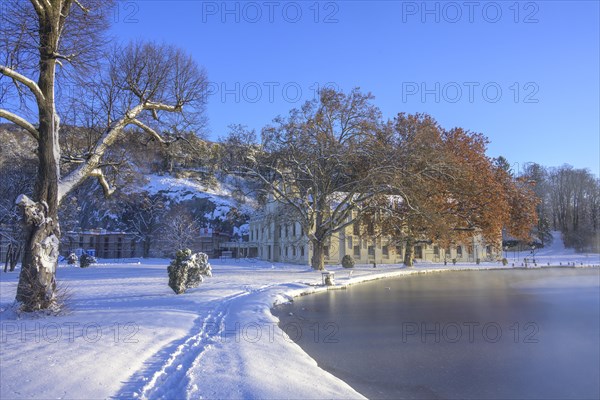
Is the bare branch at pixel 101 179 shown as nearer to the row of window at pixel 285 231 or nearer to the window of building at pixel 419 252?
the row of window at pixel 285 231

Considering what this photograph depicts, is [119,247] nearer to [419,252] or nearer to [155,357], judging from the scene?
[419,252]

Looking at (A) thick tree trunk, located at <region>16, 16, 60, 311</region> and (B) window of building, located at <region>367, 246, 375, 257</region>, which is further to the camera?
(B) window of building, located at <region>367, 246, 375, 257</region>

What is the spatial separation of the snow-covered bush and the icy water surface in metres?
4.54

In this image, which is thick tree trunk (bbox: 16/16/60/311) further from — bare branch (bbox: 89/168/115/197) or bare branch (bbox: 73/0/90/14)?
bare branch (bbox: 89/168/115/197)

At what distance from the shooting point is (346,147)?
3206 centimetres

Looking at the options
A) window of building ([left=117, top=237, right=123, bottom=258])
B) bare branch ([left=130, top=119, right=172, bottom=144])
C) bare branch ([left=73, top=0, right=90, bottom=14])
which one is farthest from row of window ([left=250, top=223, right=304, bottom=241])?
bare branch ([left=73, top=0, right=90, bottom=14])

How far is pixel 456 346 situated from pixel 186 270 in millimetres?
11490

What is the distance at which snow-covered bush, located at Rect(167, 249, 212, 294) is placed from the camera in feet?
55.7

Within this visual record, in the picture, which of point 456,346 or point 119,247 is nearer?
point 456,346

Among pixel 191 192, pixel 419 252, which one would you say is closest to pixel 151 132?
pixel 419 252

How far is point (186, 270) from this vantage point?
1736 centimetres

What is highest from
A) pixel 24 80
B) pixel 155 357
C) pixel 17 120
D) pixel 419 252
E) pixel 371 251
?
pixel 24 80

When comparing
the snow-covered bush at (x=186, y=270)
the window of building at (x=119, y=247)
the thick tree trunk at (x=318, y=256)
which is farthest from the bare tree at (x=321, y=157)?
the window of building at (x=119, y=247)

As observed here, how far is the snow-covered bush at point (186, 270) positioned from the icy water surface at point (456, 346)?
454 cm
